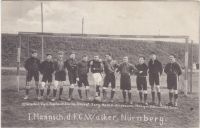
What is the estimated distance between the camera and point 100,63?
395 centimetres

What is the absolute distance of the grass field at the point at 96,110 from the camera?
3889 mm

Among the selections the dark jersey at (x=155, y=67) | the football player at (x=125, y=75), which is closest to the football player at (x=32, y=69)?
the football player at (x=125, y=75)

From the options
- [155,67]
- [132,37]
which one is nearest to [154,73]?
[155,67]

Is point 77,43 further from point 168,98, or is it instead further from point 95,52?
point 168,98

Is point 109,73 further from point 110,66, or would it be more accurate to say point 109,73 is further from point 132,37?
point 132,37

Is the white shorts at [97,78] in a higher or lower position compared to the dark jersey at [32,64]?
lower

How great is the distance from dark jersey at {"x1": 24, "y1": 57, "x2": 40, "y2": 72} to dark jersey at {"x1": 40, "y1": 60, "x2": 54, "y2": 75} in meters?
0.04

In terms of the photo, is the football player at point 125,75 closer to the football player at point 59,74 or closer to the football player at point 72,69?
the football player at point 72,69

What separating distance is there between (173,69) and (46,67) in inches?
46.3

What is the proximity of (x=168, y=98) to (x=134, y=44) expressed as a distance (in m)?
0.59

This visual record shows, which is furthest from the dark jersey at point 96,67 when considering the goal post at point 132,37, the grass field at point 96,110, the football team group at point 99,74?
the goal post at point 132,37

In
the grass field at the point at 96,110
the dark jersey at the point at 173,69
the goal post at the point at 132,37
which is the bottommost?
the grass field at the point at 96,110

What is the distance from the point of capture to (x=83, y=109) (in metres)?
3.91

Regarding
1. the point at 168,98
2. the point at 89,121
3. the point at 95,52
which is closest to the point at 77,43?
the point at 95,52
